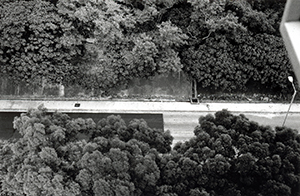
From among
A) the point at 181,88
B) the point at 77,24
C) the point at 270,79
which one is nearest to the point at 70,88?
the point at 77,24

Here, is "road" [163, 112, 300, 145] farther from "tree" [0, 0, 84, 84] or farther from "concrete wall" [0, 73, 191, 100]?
"tree" [0, 0, 84, 84]

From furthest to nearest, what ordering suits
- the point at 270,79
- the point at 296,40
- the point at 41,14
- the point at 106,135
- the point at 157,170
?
the point at 270,79 → the point at 41,14 → the point at 106,135 → the point at 157,170 → the point at 296,40

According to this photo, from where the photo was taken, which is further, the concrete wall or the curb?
the concrete wall

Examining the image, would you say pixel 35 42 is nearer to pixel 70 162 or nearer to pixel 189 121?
pixel 70 162

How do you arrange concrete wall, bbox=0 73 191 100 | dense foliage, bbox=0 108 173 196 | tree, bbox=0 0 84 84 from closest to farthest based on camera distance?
1. dense foliage, bbox=0 108 173 196
2. tree, bbox=0 0 84 84
3. concrete wall, bbox=0 73 191 100

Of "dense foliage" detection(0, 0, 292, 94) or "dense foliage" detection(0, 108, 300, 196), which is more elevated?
"dense foliage" detection(0, 0, 292, 94)

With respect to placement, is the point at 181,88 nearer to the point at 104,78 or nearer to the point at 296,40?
the point at 104,78

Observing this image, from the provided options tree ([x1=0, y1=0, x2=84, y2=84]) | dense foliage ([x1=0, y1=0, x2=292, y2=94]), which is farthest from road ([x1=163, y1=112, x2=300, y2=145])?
tree ([x1=0, y1=0, x2=84, y2=84])
